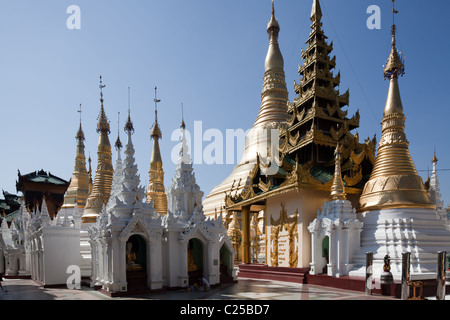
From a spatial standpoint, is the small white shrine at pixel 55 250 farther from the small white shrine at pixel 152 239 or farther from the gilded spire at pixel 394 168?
the gilded spire at pixel 394 168

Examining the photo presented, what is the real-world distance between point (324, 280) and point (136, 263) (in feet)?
24.1

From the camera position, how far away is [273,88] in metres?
28.3

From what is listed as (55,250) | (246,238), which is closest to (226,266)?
(246,238)

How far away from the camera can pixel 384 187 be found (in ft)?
46.3

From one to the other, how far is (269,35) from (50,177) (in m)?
31.2

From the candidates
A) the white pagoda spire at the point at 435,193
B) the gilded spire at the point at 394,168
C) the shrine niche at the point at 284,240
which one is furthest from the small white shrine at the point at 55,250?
the white pagoda spire at the point at 435,193

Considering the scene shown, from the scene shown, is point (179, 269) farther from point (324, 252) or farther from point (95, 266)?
point (324, 252)

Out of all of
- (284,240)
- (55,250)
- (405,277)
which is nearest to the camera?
(405,277)

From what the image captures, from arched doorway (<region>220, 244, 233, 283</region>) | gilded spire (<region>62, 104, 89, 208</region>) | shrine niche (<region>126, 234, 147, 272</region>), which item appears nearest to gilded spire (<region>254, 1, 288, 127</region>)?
arched doorway (<region>220, 244, 233, 283</region>)

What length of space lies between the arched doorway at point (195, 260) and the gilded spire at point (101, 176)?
7.06 meters

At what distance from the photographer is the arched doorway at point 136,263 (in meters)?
13.0

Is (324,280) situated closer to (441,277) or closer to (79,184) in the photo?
(441,277)

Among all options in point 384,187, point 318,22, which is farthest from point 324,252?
point 318,22
